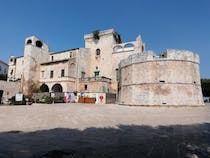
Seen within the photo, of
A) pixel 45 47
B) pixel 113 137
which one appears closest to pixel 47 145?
pixel 113 137

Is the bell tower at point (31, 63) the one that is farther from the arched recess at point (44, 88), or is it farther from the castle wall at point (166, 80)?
the castle wall at point (166, 80)

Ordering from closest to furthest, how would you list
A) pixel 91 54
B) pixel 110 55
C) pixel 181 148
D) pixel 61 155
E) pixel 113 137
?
pixel 61 155
pixel 181 148
pixel 113 137
pixel 110 55
pixel 91 54

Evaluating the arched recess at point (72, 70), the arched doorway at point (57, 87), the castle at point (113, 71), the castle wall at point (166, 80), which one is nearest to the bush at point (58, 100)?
the castle at point (113, 71)

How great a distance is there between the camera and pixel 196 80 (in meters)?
19.5

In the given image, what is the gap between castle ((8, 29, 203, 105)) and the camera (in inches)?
722

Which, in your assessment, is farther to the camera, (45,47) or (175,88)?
(45,47)

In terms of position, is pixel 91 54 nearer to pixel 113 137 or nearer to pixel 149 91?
pixel 149 91

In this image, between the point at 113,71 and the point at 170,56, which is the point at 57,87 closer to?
the point at 113,71

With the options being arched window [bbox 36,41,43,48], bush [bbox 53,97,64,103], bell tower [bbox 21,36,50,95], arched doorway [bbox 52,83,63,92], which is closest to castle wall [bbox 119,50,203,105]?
bush [bbox 53,97,64,103]

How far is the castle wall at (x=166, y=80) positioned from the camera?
17859mm

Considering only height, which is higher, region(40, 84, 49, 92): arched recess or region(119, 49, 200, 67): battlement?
region(119, 49, 200, 67): battlement

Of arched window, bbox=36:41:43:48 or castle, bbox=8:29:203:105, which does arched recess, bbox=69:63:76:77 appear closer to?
castle, bbox=8:29:203:105

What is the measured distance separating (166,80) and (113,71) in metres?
16.4

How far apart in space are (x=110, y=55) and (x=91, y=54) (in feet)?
16.9
